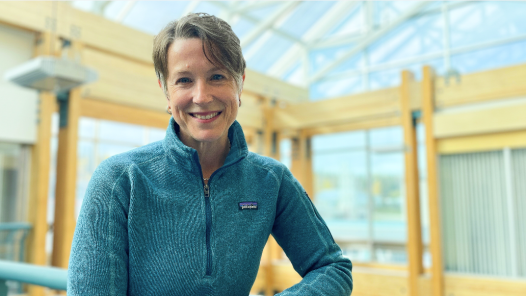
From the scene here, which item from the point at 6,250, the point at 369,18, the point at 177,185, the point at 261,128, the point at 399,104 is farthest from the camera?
the point at 369,18

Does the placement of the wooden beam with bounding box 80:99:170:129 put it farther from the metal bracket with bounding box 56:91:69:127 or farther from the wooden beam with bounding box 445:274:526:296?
the wooden beam with bounding box 445:274:526:296

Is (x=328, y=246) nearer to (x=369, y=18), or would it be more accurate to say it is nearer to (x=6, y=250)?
(x=6, y=250)

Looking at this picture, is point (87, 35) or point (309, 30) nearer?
point (87, 35)

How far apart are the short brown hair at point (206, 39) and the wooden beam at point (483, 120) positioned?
503 centimetres

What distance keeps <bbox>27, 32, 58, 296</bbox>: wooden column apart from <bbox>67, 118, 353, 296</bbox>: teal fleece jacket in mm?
4089

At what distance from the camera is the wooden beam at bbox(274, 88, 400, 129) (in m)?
6.33

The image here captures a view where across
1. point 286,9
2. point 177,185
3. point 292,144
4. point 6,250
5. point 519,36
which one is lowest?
point 6,250

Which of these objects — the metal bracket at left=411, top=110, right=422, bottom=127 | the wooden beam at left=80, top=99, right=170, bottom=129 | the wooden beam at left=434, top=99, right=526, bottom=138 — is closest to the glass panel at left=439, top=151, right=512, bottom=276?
the wooden beam at left=434, top=99, right=526, bottom=138

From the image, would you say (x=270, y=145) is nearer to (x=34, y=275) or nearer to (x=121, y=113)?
(x=121, y=113)

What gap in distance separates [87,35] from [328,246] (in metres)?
4.75

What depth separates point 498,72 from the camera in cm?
533

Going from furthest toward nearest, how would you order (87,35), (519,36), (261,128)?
(519,36), (261,128), (87,35)

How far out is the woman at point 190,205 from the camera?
3.08 ft

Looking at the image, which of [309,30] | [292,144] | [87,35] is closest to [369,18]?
[309,30]
